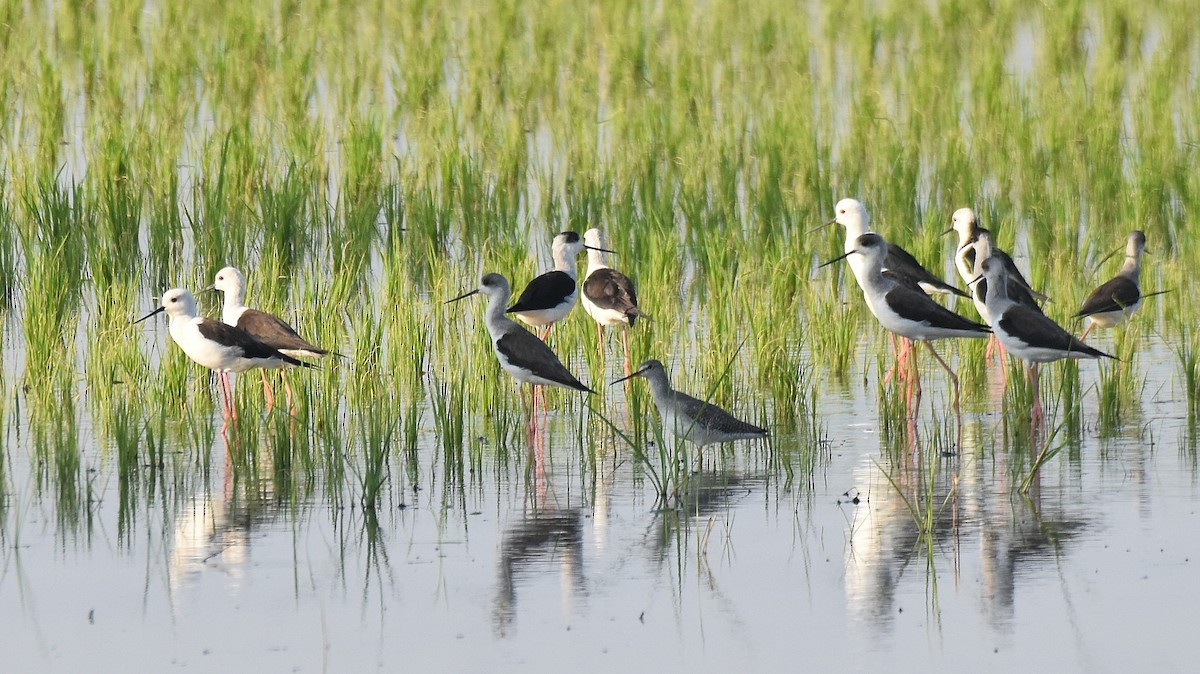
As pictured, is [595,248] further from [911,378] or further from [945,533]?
[945,533]

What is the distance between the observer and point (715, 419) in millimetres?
8109

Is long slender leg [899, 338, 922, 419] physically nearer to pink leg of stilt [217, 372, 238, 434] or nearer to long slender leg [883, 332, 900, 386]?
long slender leg [883, 332, 900, 386]

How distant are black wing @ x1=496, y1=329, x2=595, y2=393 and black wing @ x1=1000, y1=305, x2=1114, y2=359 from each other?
1.97 metres

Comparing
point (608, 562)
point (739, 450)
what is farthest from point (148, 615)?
point (739, 450)

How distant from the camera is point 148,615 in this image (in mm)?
6102

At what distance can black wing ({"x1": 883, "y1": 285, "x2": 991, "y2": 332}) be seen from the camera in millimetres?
9383

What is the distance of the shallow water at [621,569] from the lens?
5754 millimetres

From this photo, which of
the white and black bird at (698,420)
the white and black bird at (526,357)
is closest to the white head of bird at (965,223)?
the white and black bird at (526,357)

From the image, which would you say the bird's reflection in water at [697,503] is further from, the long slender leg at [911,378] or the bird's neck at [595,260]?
the bird's neck at [595,260]

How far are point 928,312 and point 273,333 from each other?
3.17 m

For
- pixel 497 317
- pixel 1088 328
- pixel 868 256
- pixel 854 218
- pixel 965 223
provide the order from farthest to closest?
pixel 965 223 < pixel 854 218 < pixel 1088 328 < pixel 868 256 < pixel 497 317

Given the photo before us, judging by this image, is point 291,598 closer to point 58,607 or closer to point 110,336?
point 58,607

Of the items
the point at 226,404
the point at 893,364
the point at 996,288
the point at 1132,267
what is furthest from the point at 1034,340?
the point at 226,404

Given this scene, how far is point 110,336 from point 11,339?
140 centimetres
